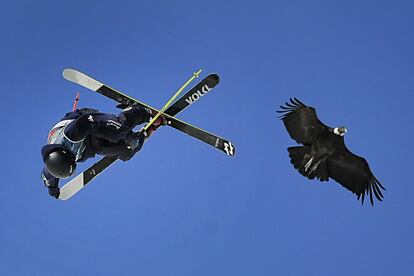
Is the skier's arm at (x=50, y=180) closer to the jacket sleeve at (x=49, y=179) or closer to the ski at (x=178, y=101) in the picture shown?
the jacket sleeve at (x=49, y=179)

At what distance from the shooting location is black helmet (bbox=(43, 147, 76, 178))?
3.73 metres

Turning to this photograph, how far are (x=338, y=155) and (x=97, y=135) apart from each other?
2.64m

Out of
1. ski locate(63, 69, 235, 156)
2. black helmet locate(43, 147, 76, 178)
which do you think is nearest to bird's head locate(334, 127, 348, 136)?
ski locate(63, 69, 235, 156)

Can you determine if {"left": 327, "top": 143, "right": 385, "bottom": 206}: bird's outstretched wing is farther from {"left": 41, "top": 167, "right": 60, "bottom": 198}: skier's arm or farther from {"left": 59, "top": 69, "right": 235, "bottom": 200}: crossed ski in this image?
{"left": 41, "top": 167, "right": 60, "bottom": 198}: skier's arm

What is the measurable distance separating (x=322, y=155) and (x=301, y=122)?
412 mm

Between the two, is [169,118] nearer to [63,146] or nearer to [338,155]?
[63,146]

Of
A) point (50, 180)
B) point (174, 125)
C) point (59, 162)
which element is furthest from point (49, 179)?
point (174, 125)

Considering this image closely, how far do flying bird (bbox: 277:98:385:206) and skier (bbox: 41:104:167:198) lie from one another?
1.61 metres

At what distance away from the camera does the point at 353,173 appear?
5.59m

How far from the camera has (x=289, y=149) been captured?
5422mm

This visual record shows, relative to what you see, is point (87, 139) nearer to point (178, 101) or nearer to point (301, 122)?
point (178, 101)

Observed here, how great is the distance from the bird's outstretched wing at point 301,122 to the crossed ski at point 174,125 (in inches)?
34.7

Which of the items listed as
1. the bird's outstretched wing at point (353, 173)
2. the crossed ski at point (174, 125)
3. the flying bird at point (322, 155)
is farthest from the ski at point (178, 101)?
the bird's outstretched wing at point (353, 173)

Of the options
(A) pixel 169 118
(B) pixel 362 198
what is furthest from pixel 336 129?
(A) pixel 169 118
